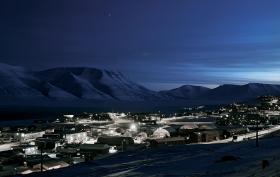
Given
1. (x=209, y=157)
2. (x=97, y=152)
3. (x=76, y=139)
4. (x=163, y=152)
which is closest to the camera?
(x=209, y=157)

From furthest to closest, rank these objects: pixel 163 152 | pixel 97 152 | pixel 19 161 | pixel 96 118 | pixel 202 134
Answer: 1. pixel 96 118
2. pixel 202 134
3. pixel 97 152
4. pixel 19 161
5. pixel 163 152

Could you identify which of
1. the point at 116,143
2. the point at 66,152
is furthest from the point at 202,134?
the point at 66,152

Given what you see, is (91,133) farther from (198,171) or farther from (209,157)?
(198,171)

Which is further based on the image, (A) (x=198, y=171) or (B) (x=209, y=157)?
(B) (x=209, y=157)

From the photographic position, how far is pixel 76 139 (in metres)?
61.6

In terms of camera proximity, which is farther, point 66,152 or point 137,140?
point 137,140

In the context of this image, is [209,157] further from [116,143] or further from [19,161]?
[116,143]

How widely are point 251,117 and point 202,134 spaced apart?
1892 inches

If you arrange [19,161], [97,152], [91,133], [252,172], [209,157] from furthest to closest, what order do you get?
[91,133] < [97,152] < [19,161] < [209,157] < [252,172]

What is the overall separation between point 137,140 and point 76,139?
1117 centimetres

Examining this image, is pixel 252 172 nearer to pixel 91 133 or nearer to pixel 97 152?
pixel 97 152

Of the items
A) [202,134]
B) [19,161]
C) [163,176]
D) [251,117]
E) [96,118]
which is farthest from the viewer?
[96,118]

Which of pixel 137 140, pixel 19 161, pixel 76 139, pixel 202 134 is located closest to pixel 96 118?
pixel 76 139

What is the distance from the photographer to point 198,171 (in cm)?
1712
